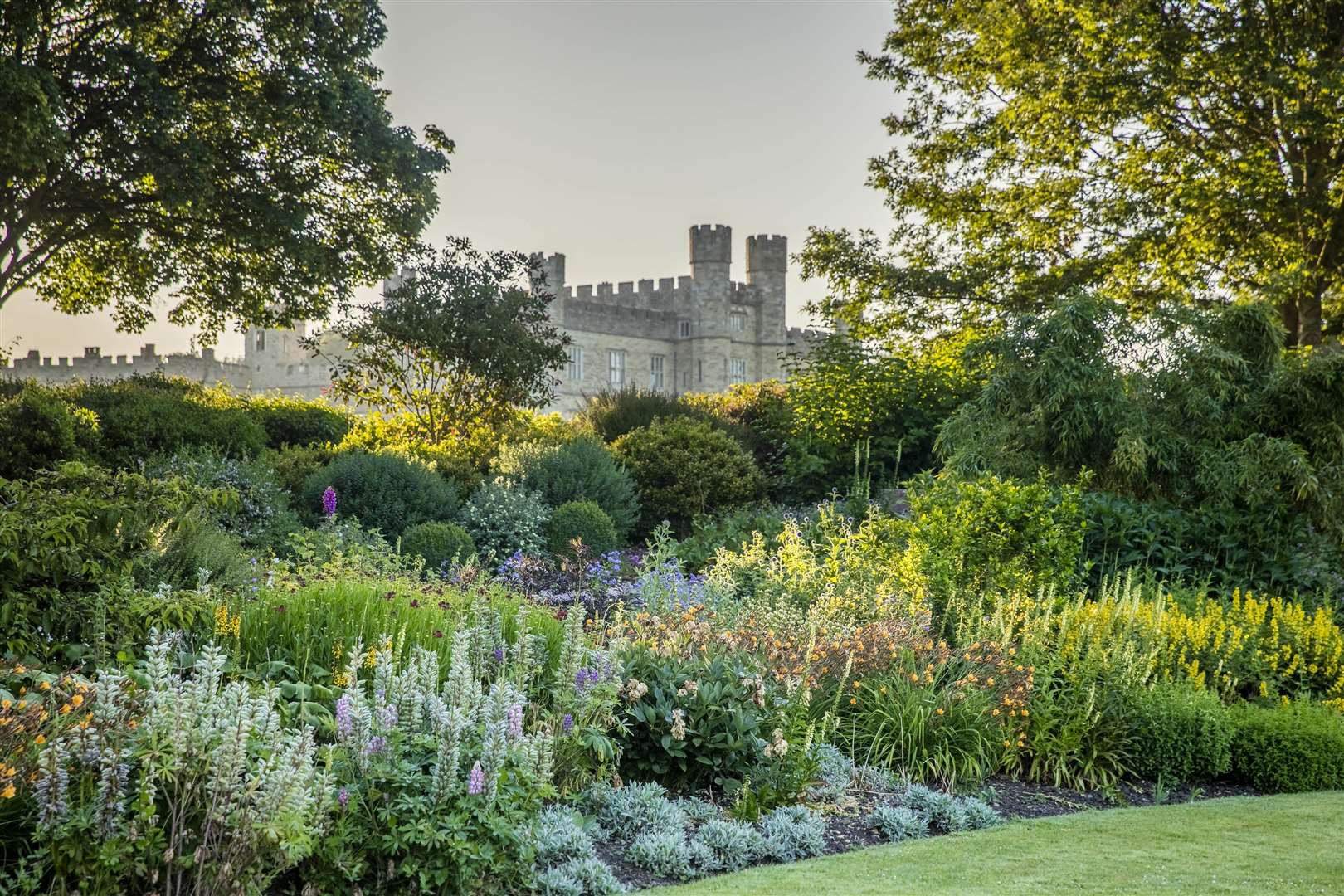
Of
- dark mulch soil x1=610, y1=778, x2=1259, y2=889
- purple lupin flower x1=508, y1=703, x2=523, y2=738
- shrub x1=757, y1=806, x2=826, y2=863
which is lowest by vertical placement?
dark mulch soil x1=610, y1=778, x2=1259, y2=889

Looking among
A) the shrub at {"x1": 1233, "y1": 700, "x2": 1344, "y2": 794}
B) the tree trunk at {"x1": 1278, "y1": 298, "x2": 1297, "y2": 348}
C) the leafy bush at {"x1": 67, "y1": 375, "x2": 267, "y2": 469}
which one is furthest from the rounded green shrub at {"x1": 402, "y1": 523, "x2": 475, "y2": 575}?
the tree trunk at {"x1": 1278, "y1": 298, "x2": 1297, "y2": 348}

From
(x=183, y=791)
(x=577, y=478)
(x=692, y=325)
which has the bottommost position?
(x=183, y=791)

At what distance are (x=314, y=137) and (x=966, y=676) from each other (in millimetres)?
11070

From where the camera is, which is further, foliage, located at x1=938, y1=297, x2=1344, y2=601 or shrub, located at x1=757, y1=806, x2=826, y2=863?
foliage, located at x1=938, y1=297, x2=1344, y2=601

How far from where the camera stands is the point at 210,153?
1269cm

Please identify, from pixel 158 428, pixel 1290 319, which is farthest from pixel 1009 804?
pixel 1290 319

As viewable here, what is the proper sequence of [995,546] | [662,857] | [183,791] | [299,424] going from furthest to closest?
[299,424]
[995,546]
[662,857]
[183,791]

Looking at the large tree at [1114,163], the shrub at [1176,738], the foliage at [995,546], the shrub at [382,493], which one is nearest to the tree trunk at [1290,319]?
the large tree at [1114,163]

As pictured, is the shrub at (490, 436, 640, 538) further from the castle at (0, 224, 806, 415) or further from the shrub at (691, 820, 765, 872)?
the castle at (0, 224, 806, 415)

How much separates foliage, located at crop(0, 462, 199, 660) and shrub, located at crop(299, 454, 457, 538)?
5147mm

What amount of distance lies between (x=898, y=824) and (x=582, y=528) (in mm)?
6235

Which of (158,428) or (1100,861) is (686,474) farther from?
(1100,861)

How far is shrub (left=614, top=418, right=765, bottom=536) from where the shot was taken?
1217 cm

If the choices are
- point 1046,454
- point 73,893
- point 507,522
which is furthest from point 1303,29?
point 73,893
